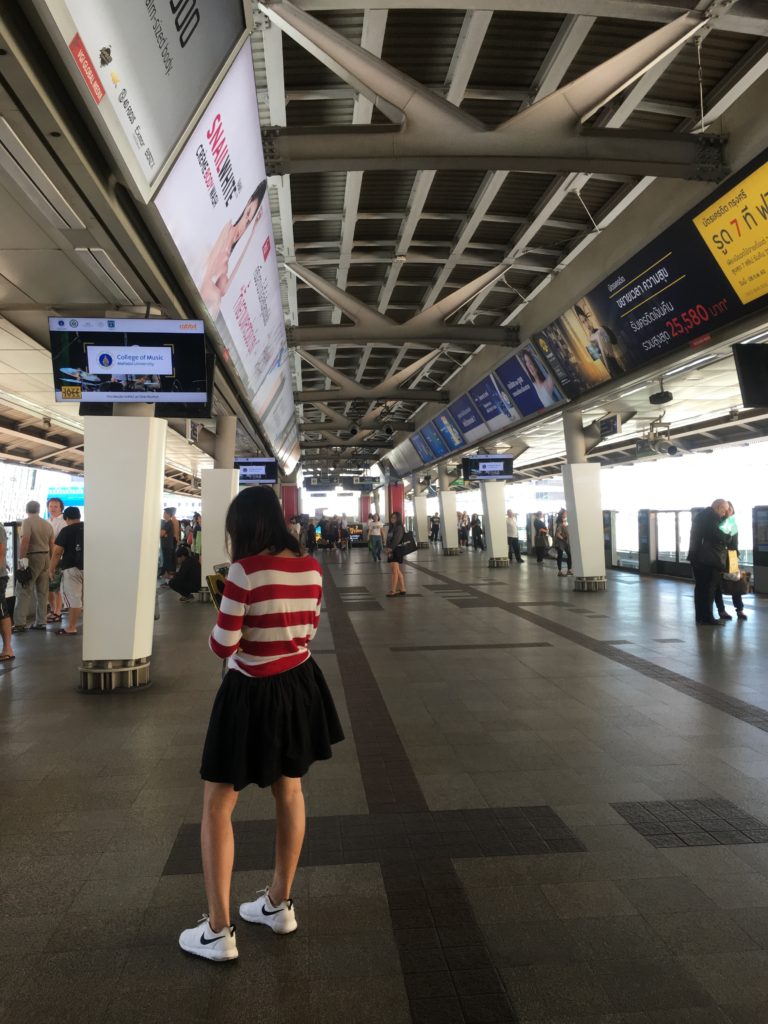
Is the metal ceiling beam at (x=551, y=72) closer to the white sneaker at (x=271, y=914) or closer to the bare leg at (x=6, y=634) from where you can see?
the white sneaker at (x=271, y=914)

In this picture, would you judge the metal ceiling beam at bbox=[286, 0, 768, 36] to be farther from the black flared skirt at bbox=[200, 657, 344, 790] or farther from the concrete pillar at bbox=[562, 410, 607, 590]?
the concrete pillar at bbox=[562, 410, 607, 590]

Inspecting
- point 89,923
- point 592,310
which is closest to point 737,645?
point 592,310

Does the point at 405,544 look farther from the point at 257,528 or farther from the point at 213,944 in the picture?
the point at 213,944

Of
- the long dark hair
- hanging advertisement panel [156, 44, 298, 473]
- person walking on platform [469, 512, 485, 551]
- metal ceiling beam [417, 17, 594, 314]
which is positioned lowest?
the long dark hair

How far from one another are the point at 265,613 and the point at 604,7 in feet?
18.4

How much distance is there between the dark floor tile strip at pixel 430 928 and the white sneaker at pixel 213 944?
0.65m

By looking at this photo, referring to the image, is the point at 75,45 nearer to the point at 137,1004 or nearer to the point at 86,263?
the point at 86,263

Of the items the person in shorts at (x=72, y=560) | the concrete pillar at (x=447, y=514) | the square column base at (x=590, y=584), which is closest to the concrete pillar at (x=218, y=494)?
the person in shorts at (x=72, y=560)

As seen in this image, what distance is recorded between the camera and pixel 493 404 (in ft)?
63.8

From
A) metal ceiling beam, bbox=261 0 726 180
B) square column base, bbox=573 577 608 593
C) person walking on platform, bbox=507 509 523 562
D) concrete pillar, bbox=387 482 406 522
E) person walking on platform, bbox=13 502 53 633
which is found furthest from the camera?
concrete pillar, bbox=387 482 406 522

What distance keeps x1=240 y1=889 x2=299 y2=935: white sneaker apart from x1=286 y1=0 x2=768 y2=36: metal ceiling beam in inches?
242

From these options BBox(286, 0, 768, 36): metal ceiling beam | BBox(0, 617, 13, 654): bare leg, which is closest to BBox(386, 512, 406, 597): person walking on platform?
BBox(0, 617, 13, 654): bare leg

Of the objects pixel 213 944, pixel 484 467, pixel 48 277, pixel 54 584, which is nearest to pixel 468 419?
pixel 484 467

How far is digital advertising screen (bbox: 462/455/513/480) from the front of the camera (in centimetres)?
2275
